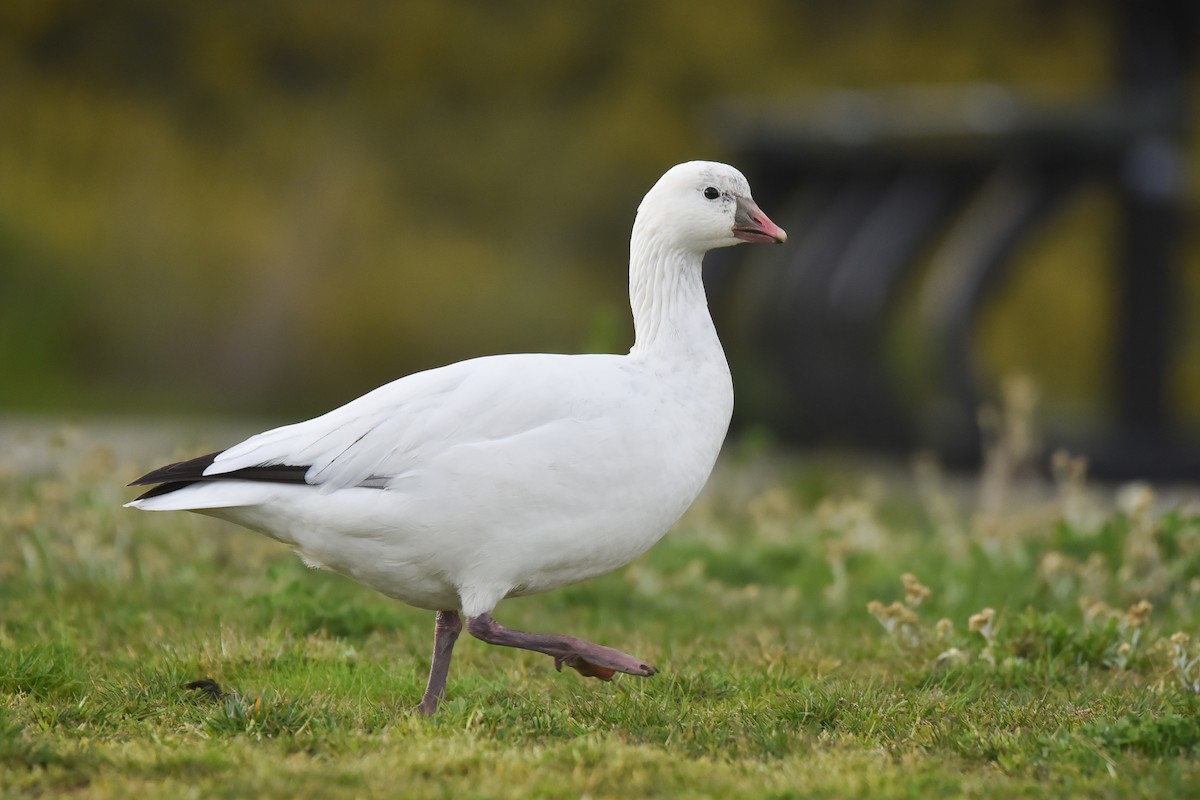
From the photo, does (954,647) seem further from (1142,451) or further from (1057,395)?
(1057,395)

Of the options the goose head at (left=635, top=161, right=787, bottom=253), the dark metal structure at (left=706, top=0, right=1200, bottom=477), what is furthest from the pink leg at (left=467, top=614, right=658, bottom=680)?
the dark metal structure at (left=706, top=0, right=1200, bottom=477)

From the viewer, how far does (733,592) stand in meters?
6.74

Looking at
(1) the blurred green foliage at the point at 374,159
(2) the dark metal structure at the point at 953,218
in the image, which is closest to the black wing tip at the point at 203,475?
(2) the dark metal structure at the point at 953,218

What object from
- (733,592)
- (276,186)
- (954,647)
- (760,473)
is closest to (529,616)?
(733,592)

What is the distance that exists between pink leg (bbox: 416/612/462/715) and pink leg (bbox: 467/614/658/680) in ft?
0.65

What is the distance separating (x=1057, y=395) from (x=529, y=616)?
43.2 feet

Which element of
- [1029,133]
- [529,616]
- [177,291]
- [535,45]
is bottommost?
[529,616]

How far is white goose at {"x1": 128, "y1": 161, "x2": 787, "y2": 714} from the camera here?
426 centimetres

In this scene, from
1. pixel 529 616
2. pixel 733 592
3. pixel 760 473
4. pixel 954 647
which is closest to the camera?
pixel 954 647

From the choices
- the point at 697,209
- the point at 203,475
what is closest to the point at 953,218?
the point at 697,209

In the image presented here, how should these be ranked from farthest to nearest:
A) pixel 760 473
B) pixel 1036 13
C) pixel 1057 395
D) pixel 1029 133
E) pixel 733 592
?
pixel 1036 13, pixel 1057 395, pixel 760 473, pixel 1029 133, pixel 733 592

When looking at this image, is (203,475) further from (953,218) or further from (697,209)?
(953,218)

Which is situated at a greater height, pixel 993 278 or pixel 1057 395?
pixel 993 278

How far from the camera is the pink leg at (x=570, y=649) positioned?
4273 millimetres
